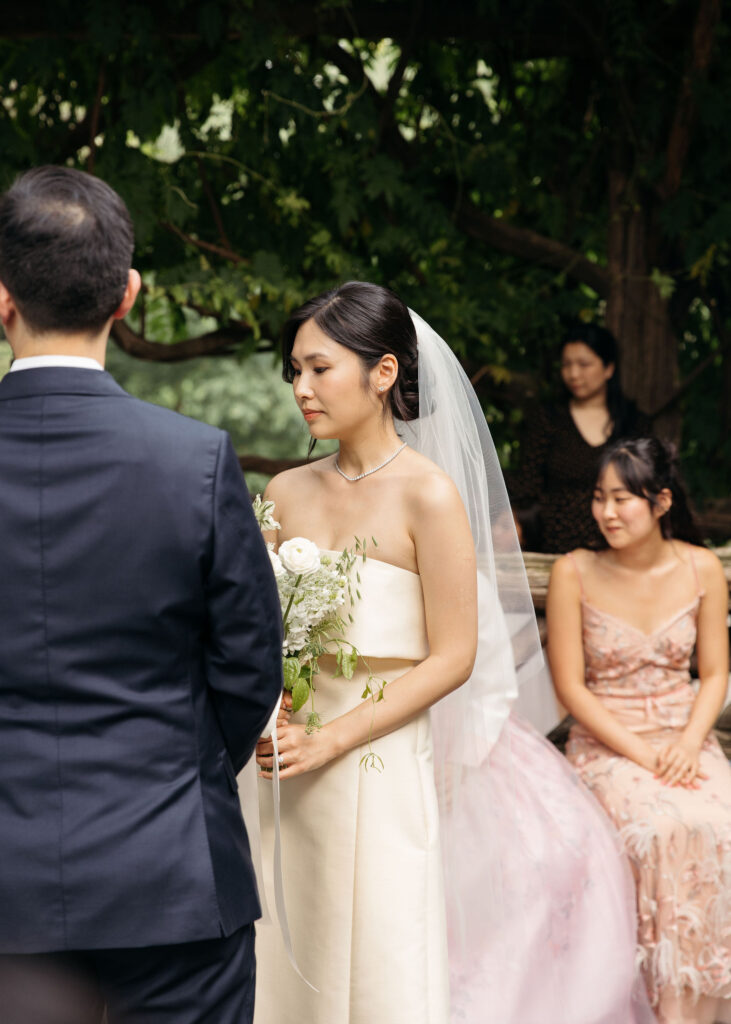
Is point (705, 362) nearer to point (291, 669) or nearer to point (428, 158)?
point (428, 158)

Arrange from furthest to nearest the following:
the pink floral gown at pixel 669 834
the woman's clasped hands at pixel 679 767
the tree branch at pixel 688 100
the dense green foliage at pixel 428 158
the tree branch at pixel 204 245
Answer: the tree branch at pixel 204 245 < the dense green foliage at pixel 428 158 < the tree branch at pixel 688 100 < the woman's clasped hands at pixel 679 767 < the pink floral gown at pixel 669 834

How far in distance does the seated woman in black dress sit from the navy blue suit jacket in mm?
3172

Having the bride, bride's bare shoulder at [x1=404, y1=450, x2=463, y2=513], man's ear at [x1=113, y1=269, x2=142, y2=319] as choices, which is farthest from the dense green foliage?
man's ear at [x1=113, y1=269, x2=142, y2=319]

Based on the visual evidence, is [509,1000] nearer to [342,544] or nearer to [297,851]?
[297,851]

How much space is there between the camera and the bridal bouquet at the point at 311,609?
2.03m

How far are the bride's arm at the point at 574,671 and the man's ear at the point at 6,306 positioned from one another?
84.6 inches

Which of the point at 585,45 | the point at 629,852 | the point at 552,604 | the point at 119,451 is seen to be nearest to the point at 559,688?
the point at 552,604

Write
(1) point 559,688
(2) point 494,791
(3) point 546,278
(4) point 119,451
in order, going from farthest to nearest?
(3) point 546,278 → (1) point 559,688 → (2) point 494,791 → (4) point 119,451

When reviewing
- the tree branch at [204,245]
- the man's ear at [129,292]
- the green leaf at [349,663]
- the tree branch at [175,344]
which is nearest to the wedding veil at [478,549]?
the green leaf at [349,663]

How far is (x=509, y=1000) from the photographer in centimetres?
259

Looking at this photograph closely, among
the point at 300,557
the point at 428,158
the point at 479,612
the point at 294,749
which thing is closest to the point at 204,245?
the point at 428,158

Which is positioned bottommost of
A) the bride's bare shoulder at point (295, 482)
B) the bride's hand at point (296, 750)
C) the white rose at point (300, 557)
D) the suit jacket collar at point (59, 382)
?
the bride's hand at point (296, 750)

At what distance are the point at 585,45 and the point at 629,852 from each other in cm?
383

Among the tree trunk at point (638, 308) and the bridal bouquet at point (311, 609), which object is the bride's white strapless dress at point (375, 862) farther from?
the tree trunk at point (638, 308)
